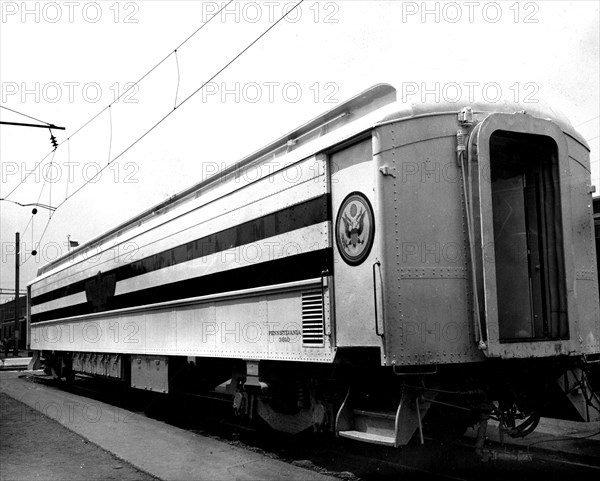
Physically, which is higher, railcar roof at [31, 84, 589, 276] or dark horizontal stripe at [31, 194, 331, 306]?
railcar roof at [31, 84, 589, 276]

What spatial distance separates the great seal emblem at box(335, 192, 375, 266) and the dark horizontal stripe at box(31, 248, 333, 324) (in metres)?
0.25

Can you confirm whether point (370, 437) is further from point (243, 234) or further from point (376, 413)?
point (243, 234)

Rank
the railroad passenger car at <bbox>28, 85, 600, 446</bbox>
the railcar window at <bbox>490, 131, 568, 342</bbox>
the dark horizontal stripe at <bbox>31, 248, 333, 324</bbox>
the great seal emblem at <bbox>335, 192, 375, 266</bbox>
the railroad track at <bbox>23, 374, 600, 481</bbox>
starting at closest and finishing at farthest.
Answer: the railroad passenger car at <bbox>28, 85, 600, 446</bbox> → the great seal emblem at <bbox>335, 192, 375, 266</bbox> → the railcar window at <bbox>490, 131, 568, 342</bbox> → the dark horizontal stripe at <bbox>31, 248, 333, 324</bbox> → the railroad track at <bbox>23, 374, 600, 481</bbox>

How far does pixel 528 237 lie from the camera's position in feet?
20.3

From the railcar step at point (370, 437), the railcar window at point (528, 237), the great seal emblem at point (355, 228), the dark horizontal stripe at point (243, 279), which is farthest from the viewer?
the dark horizontal stripe at point (243, 279)

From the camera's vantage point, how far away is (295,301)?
255 inches

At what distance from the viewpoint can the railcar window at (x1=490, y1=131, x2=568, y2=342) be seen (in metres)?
5.96

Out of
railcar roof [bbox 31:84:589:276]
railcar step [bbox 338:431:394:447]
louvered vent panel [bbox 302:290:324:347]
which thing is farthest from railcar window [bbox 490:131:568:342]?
louvered vent panel [bbox 302:290:324:347]

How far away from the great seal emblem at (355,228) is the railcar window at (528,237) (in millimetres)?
1419

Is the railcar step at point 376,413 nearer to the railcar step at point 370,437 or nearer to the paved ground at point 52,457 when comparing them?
the railcar step at point 370,437

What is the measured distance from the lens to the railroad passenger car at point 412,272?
5.37 metres

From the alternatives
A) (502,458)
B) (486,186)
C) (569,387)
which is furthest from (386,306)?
(502,458)

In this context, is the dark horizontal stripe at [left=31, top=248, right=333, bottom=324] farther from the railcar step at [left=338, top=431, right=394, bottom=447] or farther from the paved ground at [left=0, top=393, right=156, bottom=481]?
the paved ground at [left=0, top=393, right=156, bottom=481]

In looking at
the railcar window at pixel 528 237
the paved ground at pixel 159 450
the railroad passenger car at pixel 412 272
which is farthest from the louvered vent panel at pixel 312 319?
the railcar window at pixel 528 237
